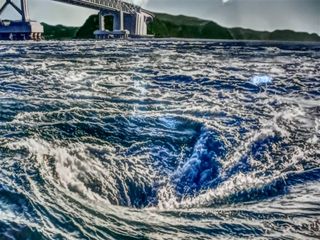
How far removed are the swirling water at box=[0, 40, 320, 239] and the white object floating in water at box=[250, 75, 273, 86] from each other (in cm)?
165

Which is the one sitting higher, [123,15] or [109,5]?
[109,5]

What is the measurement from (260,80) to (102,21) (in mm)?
92558

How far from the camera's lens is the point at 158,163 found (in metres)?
6.36

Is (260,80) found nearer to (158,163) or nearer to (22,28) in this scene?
(158,163)

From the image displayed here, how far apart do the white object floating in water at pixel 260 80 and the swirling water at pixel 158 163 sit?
165 cm

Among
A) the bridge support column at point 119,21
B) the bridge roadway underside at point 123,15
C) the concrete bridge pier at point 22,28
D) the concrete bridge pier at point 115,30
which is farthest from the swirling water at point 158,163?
the bridge support column at point 119,21

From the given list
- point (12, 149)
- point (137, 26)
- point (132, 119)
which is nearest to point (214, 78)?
point (132, 119)

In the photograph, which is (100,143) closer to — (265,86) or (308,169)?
(308,169)

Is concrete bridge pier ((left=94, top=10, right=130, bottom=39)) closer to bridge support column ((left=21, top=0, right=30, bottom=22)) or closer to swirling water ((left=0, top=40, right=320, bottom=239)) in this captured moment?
bridge support column ((left=21, top=0, right=30, bottom=22))

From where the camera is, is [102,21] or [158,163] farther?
[102,21]

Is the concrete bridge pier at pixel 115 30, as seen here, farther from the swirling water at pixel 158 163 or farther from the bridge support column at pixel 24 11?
the swirling water at pixel 158 163

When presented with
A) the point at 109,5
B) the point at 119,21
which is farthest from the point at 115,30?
the point at 109,5

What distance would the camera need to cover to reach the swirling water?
172 inches

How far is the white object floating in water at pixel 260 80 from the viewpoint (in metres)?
13.4
